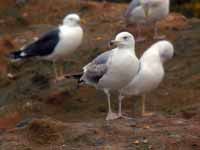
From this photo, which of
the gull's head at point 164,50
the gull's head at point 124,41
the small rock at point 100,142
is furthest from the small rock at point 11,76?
the small rock at point 100,142

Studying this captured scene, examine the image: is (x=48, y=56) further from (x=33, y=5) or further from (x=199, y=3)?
(x=199, y=3)

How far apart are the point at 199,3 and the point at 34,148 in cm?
1407

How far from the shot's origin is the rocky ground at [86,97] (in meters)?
8.06

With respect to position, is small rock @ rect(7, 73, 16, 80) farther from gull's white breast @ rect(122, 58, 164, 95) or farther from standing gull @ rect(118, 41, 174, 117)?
gull's white breast @ rect(122, 58, 164, 95)

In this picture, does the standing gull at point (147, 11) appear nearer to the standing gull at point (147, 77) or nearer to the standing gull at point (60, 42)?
the standing gull at point (60, 42)

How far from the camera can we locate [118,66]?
927cm

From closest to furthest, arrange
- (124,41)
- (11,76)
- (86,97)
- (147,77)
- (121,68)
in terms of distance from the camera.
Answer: (121,68) < (124,41) < (147,77) < (86,97) < (11,76)

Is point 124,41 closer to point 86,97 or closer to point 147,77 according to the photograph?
point 147,77

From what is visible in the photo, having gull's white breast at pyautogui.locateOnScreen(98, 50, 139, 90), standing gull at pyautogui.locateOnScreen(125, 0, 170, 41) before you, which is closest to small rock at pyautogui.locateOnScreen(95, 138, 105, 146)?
gull's white breast at pyautogui.locateOnScreen(98, 50, 139, 90)

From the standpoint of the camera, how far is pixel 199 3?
21156 mm

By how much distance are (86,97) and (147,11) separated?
2.65m

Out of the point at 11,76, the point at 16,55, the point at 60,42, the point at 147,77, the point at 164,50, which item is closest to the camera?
the point at 147,77

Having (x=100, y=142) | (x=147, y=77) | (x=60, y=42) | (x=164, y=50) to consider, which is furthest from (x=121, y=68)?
(x=60, y=42)

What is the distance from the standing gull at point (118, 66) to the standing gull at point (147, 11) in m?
3.89
